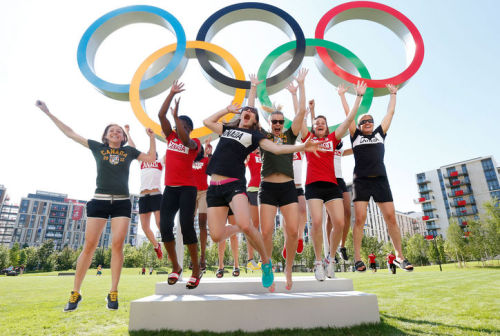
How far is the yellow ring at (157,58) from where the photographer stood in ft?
22.8

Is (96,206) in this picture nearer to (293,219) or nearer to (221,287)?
(221,287)

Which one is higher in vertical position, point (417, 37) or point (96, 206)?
point (417, 37)

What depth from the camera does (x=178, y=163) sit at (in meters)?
4.99

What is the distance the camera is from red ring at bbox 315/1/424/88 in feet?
24.4

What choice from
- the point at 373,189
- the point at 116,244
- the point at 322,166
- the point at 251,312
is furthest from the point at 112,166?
the point at 373,189

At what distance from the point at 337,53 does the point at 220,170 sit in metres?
6.03

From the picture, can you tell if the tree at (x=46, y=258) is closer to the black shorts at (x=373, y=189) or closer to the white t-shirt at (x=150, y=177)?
the white t-shirt at (x=150, y=177)

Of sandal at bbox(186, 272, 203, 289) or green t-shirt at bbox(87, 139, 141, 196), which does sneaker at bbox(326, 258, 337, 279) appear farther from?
green t-shirt at bbox(87, 139, 141, 196)

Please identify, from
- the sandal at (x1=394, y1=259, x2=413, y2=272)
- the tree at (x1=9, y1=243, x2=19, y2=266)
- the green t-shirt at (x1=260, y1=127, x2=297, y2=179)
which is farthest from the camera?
the tree at (x1=9, y1=243, x2=19, y2=266)

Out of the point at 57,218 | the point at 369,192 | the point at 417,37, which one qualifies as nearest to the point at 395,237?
the point at 369,192

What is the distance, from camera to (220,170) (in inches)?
171

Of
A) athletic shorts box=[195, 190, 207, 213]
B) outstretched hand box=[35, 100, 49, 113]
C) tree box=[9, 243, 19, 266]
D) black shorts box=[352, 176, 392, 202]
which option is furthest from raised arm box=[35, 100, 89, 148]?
tree box=[9, 243, 19, 266]

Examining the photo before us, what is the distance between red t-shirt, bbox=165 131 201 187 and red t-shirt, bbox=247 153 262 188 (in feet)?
8.32

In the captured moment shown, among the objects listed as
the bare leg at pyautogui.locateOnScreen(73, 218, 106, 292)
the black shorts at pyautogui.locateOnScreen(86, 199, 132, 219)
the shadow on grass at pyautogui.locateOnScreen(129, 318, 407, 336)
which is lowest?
the shadow on grass at pyautogui.locateOnScreen(129, 318, 407, 336)
